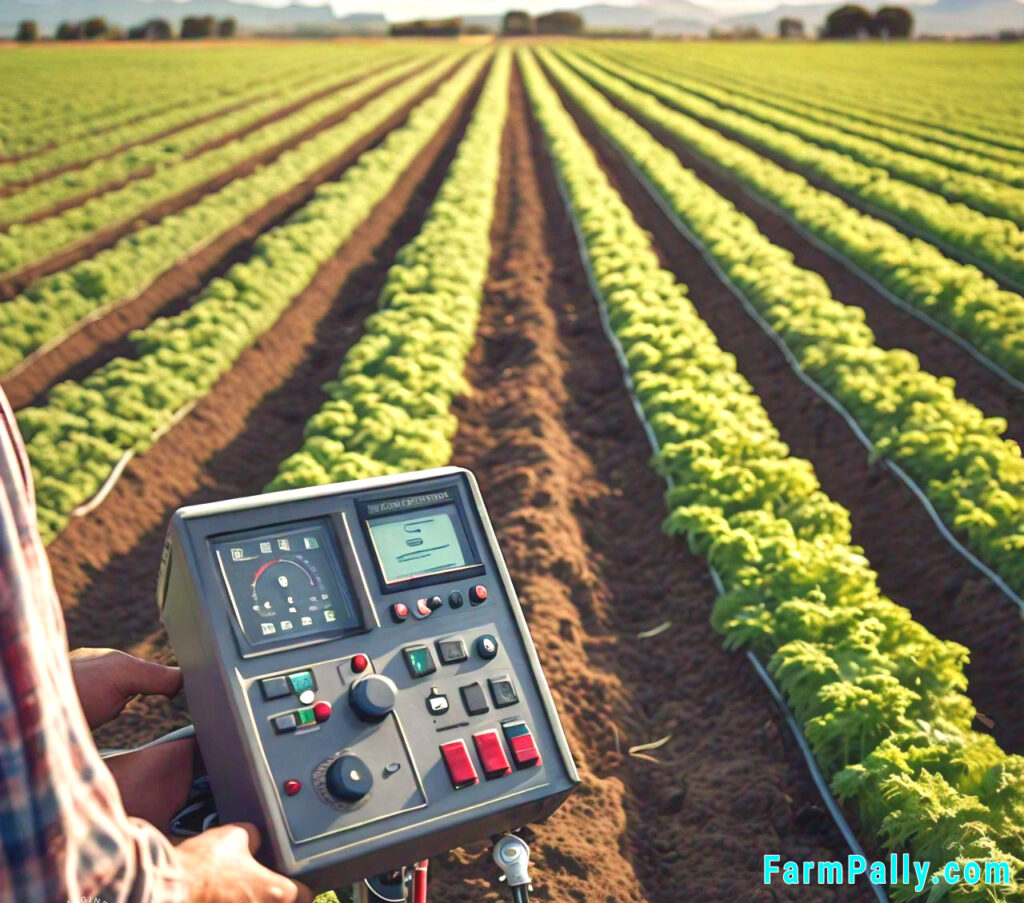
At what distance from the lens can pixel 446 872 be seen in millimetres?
4055

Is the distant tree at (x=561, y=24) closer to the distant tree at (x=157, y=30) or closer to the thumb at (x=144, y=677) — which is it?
the distant tree at (x=157, y=30)

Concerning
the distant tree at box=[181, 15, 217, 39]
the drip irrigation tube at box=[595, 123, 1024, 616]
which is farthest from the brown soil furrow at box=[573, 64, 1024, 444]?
the distant tree at box=[181, 15, 217, 39]

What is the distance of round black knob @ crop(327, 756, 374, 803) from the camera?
1.75 m

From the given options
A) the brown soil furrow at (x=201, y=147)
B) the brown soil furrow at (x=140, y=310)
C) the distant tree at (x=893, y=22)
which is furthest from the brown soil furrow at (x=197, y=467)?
the distant tree at (x=893, y=22)

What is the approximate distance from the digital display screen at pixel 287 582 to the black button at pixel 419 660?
4.4 inches

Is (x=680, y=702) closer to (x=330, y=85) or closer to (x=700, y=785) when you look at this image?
Answer: (x=700, y=785)

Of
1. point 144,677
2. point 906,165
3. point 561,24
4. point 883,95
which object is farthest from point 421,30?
point 144,677

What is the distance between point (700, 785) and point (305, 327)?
→ 8321mm

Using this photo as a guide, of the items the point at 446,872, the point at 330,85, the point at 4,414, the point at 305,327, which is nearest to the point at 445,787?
the point at 4,414

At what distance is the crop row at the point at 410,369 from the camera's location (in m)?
7.12

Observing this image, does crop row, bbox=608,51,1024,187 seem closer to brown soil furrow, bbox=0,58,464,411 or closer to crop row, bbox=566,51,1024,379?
crop row, bbox=566,51,1024,379

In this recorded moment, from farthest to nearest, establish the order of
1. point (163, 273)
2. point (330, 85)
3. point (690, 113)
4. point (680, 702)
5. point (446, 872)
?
point (330, 85)
point (690, 113)
point (163, 273)
point (680, 702)
point (446, 872)

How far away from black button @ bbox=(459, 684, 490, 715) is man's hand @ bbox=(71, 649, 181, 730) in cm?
68

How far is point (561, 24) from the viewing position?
114750mm
